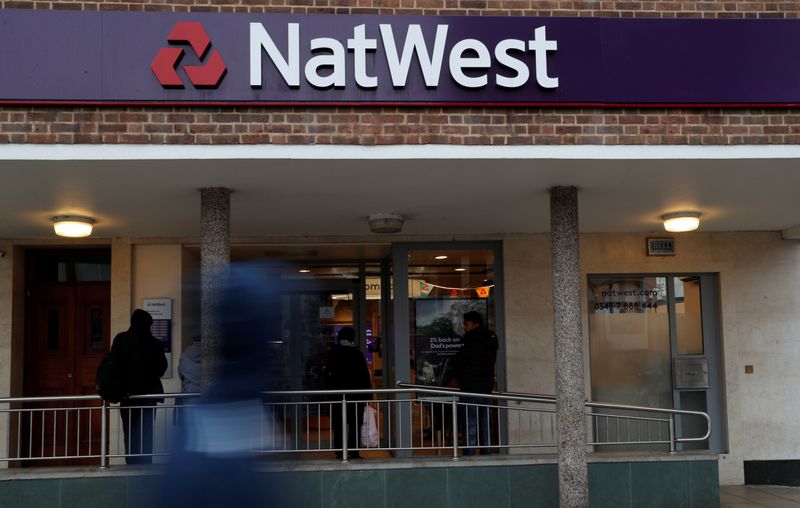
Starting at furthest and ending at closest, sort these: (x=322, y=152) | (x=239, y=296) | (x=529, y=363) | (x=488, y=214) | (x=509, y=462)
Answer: (x=529, y=363), (x=488, y=214), (x=509, y=462), (x=322, y=152), (x=239, y=296)

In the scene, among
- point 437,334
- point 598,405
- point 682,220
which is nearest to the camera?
point 598,405

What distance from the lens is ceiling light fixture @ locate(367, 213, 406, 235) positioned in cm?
794

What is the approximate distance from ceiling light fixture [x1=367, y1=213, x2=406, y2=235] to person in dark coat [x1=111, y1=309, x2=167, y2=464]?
240 centimetres

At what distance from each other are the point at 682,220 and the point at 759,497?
3242mm

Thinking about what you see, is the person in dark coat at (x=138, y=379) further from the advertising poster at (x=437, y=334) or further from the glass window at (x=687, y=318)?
the glass window at (x=687, y=318)

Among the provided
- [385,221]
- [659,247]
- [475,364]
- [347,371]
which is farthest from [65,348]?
[659,247]

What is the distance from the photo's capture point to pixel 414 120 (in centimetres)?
583

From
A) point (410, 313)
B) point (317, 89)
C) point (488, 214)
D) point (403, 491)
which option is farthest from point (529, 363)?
point (317, 89)

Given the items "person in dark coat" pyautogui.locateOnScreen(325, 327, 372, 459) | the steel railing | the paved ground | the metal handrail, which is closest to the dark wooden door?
the steel railing

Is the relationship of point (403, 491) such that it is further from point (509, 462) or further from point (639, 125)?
point (639, 125)

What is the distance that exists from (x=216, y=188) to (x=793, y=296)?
7061 mm

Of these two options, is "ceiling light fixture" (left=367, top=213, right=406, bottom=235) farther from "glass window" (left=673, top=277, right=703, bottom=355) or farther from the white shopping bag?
"glass window" (left=673, top=277, right=703, bottom=355)

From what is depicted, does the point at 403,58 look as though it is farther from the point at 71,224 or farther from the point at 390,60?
the point at 71,224

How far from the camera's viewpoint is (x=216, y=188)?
21.6ft
